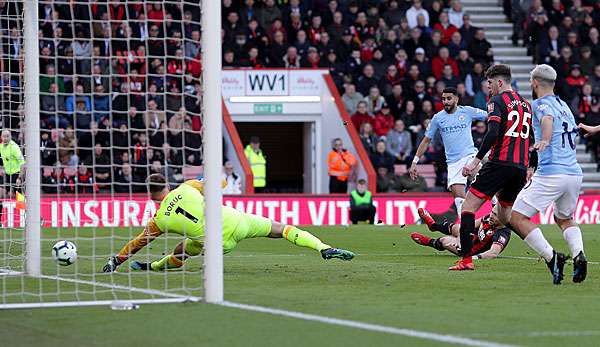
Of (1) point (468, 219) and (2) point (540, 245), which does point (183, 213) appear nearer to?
(1) point (468, 219)

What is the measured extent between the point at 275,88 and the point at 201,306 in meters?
21.0

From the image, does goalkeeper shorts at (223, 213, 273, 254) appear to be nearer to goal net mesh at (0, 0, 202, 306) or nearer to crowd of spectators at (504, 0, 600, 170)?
goal net mesh at (0, 0, 202, 306)

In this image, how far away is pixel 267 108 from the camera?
1184 inches

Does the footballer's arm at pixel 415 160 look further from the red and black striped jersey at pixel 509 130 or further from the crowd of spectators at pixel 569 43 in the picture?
the crowd of spectators at pixel 569 43

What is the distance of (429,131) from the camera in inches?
617

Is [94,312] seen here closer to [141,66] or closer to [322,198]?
[141,66]

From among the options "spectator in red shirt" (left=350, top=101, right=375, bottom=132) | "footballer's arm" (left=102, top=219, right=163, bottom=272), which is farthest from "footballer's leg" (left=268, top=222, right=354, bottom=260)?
"spectator in red shirt" (left=350, top=101, right=375, bottom=132)

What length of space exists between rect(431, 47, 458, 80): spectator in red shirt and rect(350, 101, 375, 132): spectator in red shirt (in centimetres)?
243

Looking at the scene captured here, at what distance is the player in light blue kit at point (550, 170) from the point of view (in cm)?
1101

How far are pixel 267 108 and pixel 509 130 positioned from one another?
60.3 ft

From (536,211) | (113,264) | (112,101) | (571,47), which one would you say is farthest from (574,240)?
(571,47)

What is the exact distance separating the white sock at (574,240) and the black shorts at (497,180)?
31.6 inches

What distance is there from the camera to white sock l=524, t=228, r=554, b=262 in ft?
36.3

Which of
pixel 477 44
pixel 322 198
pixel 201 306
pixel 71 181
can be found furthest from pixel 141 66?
pixel 201 306
